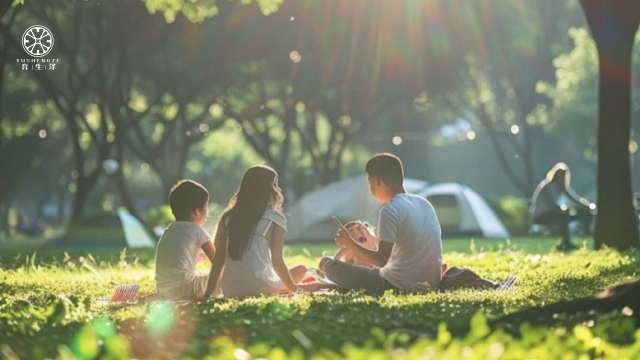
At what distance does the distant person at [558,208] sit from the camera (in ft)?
70.8

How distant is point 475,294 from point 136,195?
250 feet

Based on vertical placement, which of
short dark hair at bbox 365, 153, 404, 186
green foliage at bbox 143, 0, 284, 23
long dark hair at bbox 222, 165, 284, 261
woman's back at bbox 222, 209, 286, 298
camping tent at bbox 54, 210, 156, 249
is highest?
green foliage at bbox 143, 0, 284, 23

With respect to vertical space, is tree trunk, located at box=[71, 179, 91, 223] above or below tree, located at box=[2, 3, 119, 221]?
below

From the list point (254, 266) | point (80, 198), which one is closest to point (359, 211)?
point (80, 198)

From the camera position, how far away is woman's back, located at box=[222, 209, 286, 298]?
1129 centimetres

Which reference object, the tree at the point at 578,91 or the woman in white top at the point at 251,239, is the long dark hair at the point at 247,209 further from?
the tree at the point at 578,91

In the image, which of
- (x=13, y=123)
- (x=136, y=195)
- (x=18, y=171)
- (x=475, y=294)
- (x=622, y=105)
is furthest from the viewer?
(x=136, y=195)

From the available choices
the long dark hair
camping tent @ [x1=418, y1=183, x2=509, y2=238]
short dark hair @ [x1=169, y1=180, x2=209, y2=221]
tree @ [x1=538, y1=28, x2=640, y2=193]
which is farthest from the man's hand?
tree @ [x1=538, y1=28, x2=640, y2=193]

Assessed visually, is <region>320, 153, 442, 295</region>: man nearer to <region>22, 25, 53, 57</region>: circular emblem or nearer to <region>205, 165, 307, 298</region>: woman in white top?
<region>205, 165, 307, 298</region>: woman in white top

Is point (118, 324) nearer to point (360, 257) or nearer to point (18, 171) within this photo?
point (360, 257)

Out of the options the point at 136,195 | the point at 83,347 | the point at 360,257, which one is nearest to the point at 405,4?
the point at 360,257

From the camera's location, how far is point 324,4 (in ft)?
114

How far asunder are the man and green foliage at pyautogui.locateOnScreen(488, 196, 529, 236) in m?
28.8

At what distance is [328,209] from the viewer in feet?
115
